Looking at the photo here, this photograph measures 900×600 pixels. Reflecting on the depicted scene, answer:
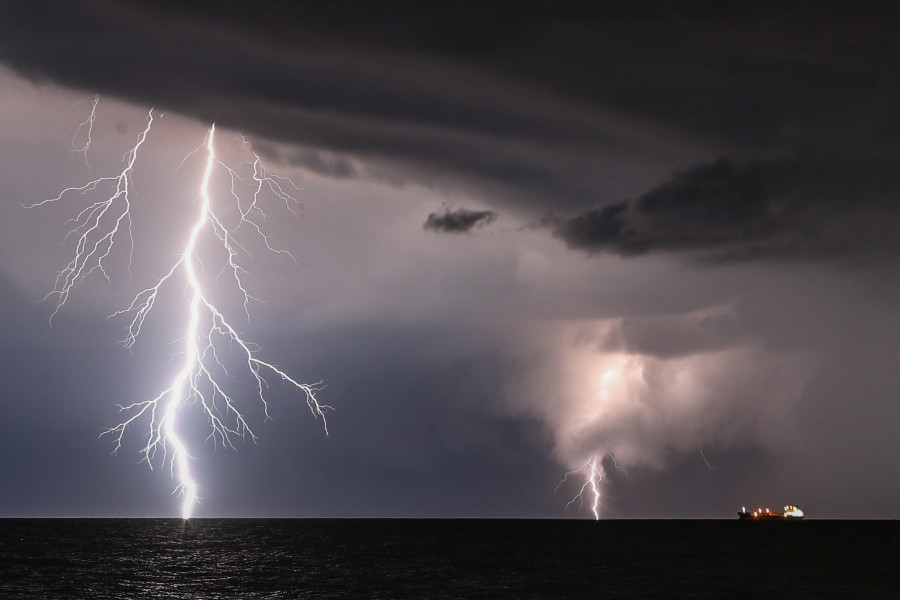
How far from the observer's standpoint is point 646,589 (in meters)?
56.9

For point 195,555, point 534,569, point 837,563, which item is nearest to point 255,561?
point 195,555

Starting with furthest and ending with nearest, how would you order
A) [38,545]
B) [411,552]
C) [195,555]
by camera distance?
[38,545] → [411,552] → [195,555]

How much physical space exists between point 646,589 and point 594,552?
41657 mm

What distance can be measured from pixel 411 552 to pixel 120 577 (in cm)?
3960

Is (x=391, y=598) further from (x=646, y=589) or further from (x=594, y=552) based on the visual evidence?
(x=594, y=552)

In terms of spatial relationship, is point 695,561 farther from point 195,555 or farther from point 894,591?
point 195,555

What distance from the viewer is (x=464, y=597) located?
50125mm

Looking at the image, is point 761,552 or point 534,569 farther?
point 761,552

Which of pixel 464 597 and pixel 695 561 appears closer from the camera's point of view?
pixel 464 597

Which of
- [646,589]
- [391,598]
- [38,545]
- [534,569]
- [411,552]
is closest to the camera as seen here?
[391,598]

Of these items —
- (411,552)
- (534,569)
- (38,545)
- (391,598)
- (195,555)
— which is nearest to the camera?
(391,598)

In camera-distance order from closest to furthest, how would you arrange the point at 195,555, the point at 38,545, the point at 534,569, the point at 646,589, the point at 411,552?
the point at 646,589 → the point at 534,569 → the point at 195,555 → the point at 411,552 → the point at 38,545

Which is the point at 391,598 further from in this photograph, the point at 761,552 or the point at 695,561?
the point at 761,552

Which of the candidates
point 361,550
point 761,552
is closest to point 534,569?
point 361,550
